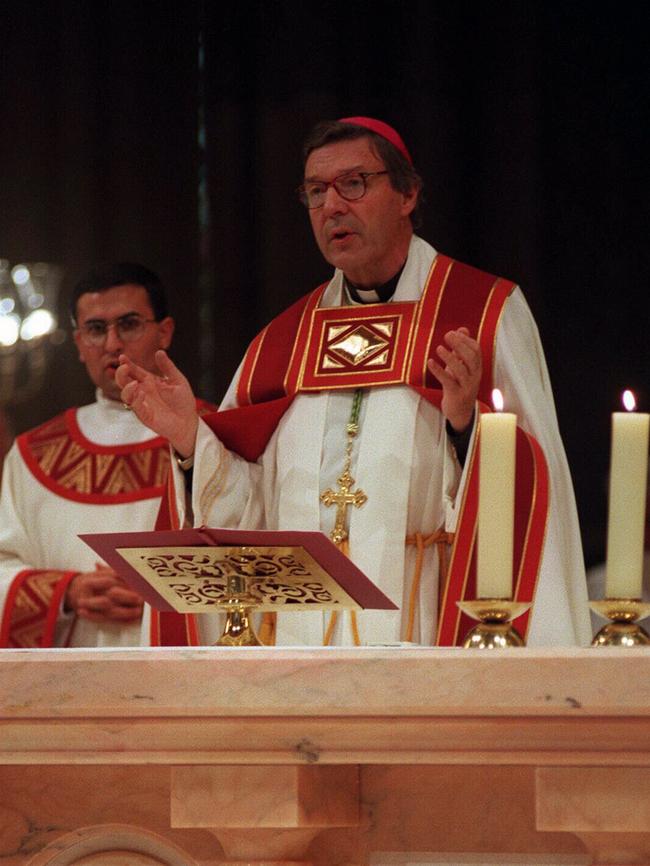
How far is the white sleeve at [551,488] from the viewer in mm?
3275

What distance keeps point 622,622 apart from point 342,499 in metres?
1.50

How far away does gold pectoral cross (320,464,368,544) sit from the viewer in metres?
3.56

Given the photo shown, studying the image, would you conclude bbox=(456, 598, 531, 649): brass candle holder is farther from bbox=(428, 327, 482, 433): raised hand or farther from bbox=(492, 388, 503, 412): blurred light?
bbox=(428, 327, 482, 433): raised hand

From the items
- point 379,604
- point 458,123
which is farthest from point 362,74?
point 379,604

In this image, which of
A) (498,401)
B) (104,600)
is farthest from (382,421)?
(498,401)

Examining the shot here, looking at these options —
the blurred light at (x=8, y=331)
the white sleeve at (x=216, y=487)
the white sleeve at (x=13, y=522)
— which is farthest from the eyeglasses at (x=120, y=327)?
the white sleeve at (x=216, y=487)

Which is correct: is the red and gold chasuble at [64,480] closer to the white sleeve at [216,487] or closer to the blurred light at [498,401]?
the white sleeve at [216,487]

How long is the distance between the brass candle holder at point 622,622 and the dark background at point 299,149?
3.03m

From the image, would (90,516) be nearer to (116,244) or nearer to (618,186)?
(116,244)

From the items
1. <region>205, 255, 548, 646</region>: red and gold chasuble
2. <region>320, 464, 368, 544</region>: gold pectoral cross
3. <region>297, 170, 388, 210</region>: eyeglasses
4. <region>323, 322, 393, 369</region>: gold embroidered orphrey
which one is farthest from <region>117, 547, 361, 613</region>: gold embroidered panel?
<region>297, 170, 388, 210</region>: eyeglasses

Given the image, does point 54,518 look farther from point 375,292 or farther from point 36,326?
point 375,292

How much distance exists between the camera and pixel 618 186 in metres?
5.17

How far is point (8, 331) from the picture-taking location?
5770mm

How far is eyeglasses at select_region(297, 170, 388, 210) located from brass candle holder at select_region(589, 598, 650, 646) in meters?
1.77
